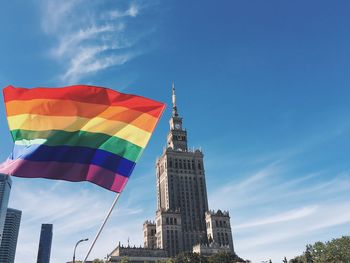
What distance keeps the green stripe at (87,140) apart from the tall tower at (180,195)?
5455 inches

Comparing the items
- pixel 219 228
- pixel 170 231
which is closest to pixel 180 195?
pixel 170 231

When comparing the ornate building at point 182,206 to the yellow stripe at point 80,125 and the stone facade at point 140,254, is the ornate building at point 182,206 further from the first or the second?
the yellow stripe at point 80,125

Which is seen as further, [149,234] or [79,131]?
[149,234]

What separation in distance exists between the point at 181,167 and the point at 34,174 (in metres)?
162

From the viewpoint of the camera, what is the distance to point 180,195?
172 m

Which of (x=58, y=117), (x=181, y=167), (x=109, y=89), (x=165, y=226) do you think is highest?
(x=181, y=167)

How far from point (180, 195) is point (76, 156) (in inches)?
6086

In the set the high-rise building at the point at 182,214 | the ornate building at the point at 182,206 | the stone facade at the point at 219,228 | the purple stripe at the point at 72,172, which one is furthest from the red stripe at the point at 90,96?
the stone facade at the point at 219,228

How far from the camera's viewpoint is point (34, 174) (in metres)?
18.9

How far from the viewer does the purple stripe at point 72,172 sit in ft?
61.8

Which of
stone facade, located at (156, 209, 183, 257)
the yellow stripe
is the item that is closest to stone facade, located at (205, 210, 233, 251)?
stone facade, located at (156, 209, 183, 257)

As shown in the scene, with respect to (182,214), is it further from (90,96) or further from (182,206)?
(90,96)

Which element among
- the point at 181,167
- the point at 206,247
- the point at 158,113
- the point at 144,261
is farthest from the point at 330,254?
the point at 158,113

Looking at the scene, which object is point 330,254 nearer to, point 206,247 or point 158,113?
point 206,247
